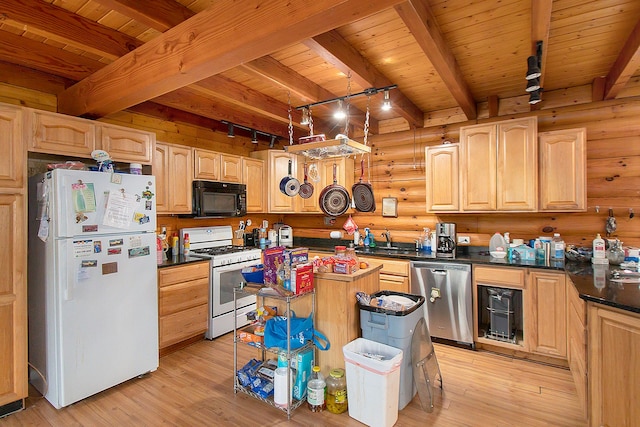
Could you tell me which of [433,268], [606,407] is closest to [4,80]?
[433,268]

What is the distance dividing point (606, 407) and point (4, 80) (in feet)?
15.5

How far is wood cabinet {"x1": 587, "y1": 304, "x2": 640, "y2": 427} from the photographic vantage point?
64.2 inches

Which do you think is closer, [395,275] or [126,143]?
[126,143]

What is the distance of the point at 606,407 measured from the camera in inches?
68.9

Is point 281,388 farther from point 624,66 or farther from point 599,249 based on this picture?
point 624,66

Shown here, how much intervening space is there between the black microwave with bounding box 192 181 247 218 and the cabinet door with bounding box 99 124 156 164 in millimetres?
699

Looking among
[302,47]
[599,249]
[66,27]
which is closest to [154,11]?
[66,27]

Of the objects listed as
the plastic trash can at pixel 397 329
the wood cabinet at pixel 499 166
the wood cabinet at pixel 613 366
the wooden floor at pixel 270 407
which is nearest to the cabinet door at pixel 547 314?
the wooden floor at pixel 270 407

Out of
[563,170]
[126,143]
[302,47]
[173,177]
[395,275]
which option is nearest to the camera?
[302,47]

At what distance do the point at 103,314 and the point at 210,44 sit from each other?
215 centimetres

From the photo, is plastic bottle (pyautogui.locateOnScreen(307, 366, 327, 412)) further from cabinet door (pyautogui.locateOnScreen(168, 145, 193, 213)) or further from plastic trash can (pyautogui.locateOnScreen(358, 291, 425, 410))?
cabinet door (pyautogui.locateOnScreen(168, 145, 193, 213))

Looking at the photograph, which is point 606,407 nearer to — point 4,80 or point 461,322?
point 461,322

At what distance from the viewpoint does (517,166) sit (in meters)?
3.21

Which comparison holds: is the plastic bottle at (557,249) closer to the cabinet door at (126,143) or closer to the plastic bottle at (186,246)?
the plastic bottle at (186,246)
